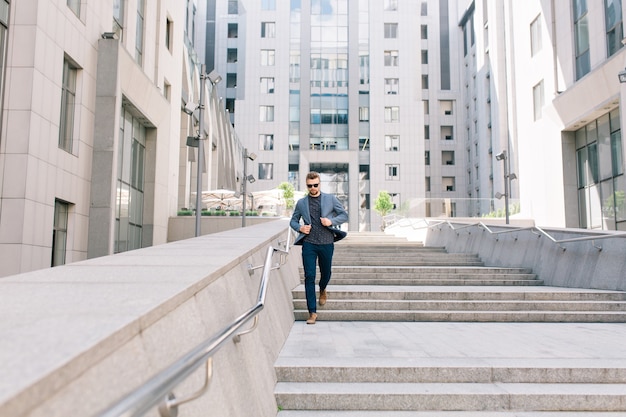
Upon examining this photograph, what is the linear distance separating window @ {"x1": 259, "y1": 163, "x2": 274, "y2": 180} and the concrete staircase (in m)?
42.2

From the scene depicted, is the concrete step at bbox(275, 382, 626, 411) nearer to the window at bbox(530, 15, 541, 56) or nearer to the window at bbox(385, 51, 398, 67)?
the window at bbox(530, 15, 541, 56)

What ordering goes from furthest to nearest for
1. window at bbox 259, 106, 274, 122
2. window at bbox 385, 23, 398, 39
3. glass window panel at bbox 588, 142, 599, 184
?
1. window at bbox 385, 23, 398, 39
2. window at bbox 259, 106, 274, 122
3. glass window panel at bbox 588, 142, 599, 184

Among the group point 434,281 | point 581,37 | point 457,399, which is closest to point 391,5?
point 581,37

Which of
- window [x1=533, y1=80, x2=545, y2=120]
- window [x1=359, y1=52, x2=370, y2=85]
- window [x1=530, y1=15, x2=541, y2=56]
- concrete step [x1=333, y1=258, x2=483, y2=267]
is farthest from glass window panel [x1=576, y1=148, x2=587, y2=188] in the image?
window [x1=359, y1=52, x2=370, y2=85]

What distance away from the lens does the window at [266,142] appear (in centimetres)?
5122

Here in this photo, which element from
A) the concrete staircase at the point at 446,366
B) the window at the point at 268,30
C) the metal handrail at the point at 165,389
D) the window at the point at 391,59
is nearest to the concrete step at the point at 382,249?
the concrete staircase at the point at 446,366

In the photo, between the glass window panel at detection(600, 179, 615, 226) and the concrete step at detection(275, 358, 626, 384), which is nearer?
the concrete step at detection(275, 358, 626, 384)

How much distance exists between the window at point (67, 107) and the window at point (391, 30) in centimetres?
4108

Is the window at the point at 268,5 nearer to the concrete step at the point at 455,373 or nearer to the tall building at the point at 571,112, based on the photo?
the tall building at the point at 571,112

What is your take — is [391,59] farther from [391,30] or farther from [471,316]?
[471,316]

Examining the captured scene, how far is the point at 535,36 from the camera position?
2788 centimetres

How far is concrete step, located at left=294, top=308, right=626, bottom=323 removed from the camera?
7859 millimetres

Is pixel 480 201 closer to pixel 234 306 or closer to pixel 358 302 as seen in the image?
pixel 358 302

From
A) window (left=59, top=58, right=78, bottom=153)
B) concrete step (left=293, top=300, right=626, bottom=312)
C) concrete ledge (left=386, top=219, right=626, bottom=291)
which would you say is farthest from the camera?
window (left=59, top=58, right=78, bottom=153)
